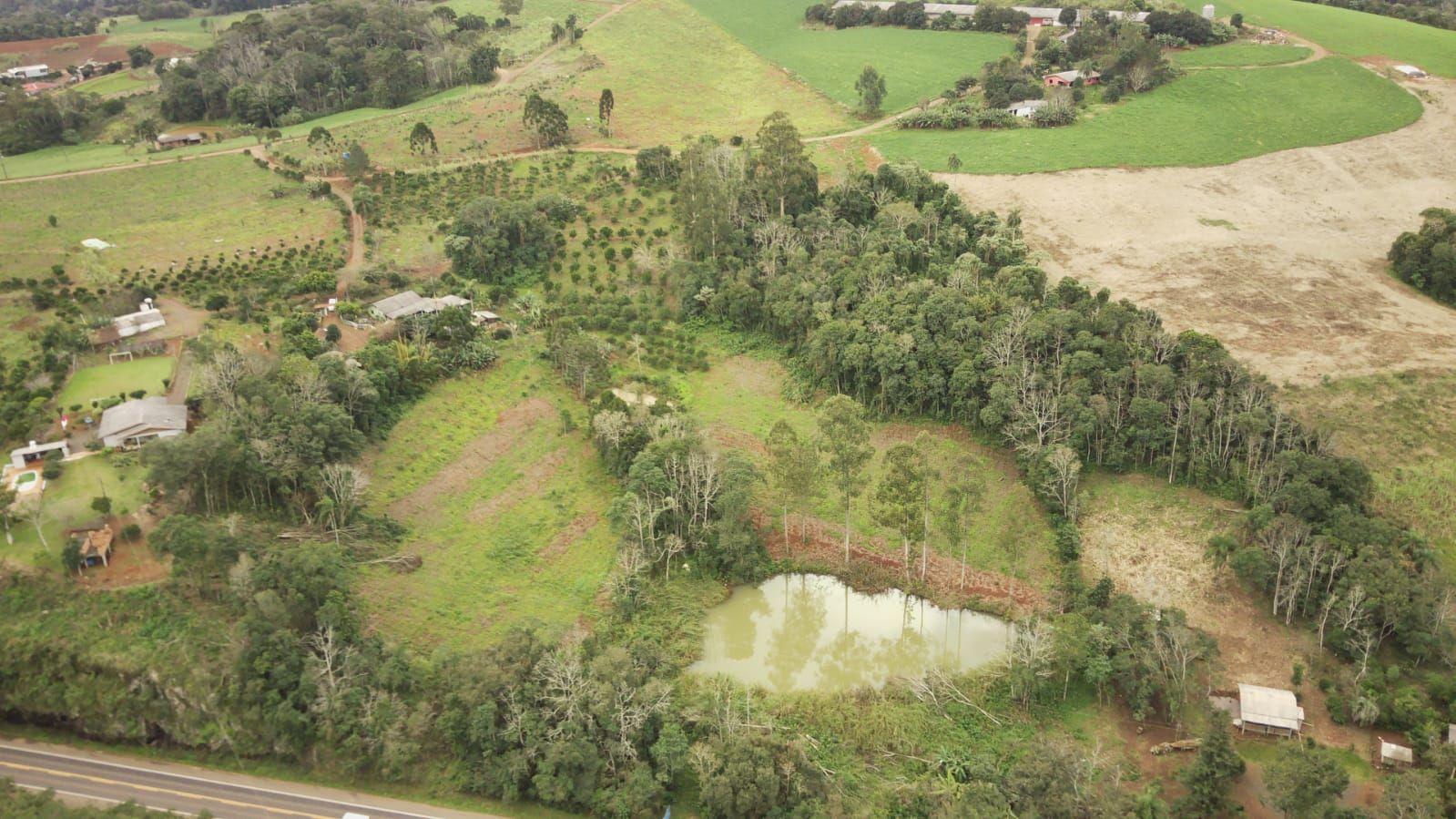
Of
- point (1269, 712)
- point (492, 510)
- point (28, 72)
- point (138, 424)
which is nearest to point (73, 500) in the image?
point (138, 424)

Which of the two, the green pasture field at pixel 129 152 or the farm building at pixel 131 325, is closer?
the farm building at pixel 131 325

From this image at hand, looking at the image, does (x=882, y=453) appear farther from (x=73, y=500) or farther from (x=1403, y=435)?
(x=73, y=500)

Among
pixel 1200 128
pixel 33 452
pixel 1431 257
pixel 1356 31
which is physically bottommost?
pixel 33 452

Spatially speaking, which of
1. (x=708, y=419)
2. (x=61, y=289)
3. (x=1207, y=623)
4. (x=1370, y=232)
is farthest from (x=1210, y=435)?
(x=61, y=289)

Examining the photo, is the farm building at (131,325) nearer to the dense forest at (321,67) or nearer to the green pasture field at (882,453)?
the green pasture field at (882,453)

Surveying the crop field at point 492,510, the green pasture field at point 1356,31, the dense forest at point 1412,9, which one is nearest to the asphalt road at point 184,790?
the crop field at point 492,510

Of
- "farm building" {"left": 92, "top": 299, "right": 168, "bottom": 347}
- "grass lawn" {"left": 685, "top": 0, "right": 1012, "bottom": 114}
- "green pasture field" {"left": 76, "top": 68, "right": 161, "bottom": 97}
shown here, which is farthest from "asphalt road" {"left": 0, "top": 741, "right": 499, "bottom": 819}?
"green pasture field" {"left": 76, "top": 68, "right": 161, "bottom": 97}
